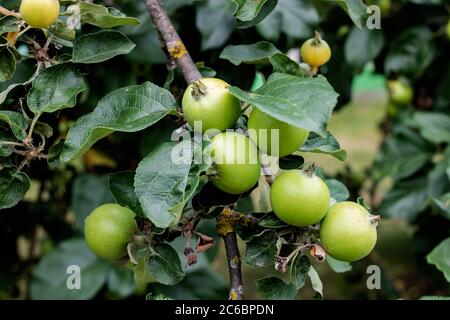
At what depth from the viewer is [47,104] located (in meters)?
0.62

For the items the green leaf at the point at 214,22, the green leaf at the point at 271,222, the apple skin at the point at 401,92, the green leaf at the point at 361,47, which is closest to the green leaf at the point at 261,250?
the green leaf at the point at 271,222

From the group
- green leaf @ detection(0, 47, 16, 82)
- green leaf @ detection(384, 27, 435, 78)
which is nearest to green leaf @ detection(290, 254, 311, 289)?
green leaf @ detection(0, 47, 16, 82)

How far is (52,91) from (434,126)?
1.05m

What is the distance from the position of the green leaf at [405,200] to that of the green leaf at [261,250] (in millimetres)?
901

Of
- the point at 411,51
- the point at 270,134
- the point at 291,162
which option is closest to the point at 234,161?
the point at 270,134

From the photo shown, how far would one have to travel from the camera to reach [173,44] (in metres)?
0.68

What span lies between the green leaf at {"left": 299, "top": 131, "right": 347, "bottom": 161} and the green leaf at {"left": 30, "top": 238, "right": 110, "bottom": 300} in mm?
672

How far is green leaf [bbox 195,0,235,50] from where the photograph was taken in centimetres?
105

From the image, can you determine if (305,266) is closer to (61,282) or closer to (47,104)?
(47,104)

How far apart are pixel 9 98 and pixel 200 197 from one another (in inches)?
9.5

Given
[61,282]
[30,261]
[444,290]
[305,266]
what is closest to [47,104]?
[305,266]

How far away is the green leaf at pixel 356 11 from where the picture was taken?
2.07 feet

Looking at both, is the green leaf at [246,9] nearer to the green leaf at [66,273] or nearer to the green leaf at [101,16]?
the green leaf at [101,16]
